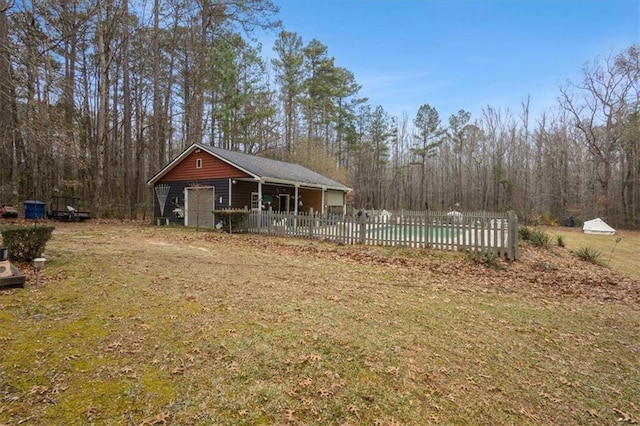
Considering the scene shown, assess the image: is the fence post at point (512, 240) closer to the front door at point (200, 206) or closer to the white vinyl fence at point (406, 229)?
the white vinyl fence at point (406, 229)

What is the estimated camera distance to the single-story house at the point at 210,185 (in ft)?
52.3

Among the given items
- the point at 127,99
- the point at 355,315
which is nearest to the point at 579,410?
the point at 355,315

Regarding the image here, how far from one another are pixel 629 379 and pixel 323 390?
9.78 feet

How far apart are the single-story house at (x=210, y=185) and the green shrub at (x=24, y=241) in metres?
9.21

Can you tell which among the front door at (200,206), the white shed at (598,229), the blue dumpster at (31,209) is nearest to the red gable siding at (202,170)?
the front door at (200,206)

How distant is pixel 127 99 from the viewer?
62.8ft

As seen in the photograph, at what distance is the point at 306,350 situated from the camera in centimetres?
309

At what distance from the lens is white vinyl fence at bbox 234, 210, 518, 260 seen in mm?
8422

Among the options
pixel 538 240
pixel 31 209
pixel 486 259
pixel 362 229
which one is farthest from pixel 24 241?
pixel 538 240

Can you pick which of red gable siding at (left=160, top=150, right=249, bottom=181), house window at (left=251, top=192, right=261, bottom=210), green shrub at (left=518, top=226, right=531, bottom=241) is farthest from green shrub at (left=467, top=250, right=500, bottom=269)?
house window at (left=251, top=192, right=261, bottom=210)

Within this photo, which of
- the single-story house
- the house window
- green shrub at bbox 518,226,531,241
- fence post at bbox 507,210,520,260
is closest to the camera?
fence post at bbox 507,210,520,260

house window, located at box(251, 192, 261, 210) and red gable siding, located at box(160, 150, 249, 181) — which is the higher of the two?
red gable siding, located at box(160, 150, 249, 181)

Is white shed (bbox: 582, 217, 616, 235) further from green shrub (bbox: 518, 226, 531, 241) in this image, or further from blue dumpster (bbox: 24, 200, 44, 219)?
blue dumpster (bbox: 24, 200, 44, 219)

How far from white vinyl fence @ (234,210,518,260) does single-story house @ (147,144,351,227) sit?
3.28 metres
